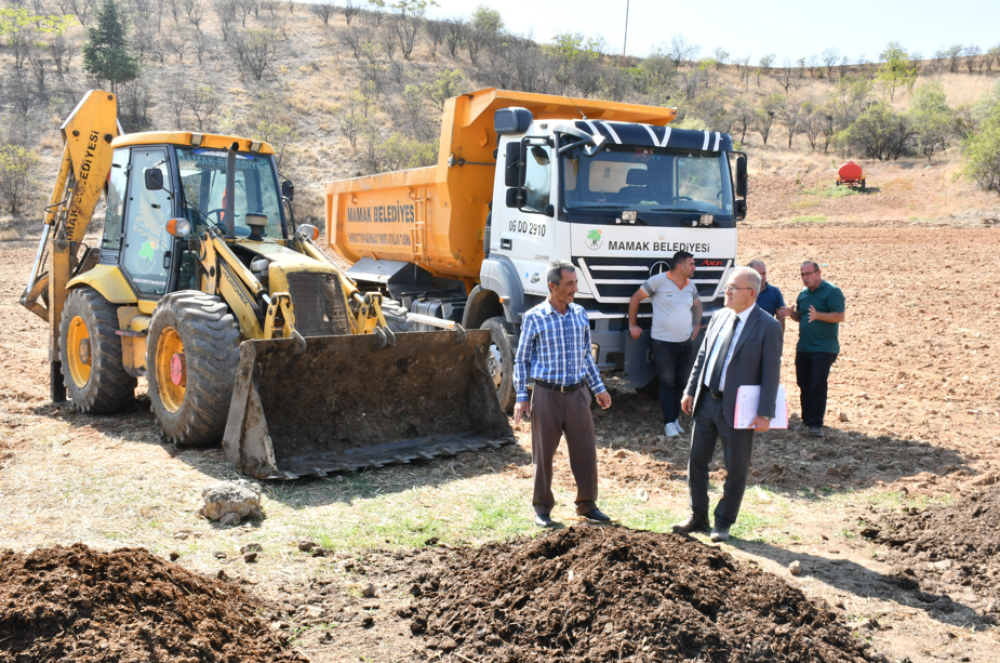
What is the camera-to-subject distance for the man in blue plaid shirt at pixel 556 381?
5.16 metres

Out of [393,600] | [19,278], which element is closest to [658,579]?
[393,600]

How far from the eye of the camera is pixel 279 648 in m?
3.59

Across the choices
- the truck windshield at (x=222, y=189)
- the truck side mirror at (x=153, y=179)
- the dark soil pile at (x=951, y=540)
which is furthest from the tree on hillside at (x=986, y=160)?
the truck side mirror at (x=153, y=179)

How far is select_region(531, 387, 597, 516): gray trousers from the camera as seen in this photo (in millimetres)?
5207

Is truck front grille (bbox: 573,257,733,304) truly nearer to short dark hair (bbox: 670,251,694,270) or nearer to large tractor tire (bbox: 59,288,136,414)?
short dark hair (bbox: 670,251,694,270)

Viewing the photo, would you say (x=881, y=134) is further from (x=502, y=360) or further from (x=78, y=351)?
(x=78, y=351)

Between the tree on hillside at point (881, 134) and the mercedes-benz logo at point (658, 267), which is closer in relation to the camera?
the mercedes-benz logo at point (658, 267)

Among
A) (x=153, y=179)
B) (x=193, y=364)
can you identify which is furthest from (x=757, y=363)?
(x=153, y=179)

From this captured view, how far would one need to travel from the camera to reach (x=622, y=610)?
3.62 meters

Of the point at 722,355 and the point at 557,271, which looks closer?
the point at 722,355

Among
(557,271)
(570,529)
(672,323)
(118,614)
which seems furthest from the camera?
(672,323)

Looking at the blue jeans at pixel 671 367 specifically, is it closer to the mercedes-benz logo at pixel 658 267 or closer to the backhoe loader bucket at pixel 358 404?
the mercedes-benz logo at pixel 658 267

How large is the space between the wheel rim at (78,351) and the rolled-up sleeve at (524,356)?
5.08 metres

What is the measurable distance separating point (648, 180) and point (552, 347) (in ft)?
11.6
